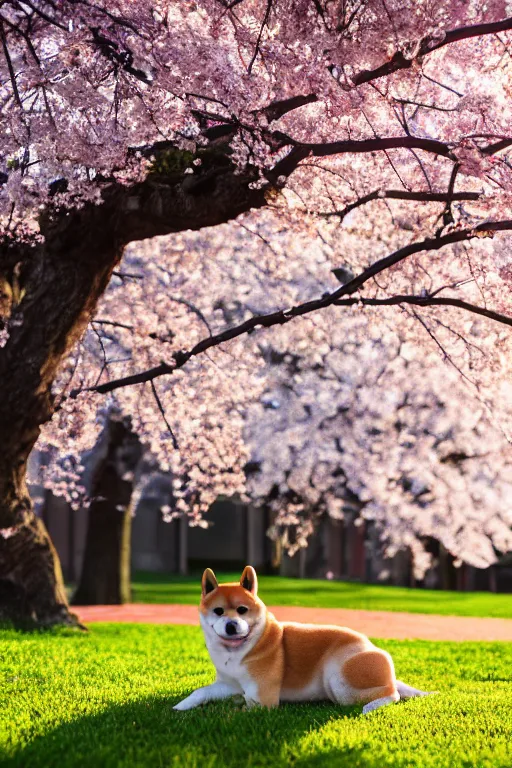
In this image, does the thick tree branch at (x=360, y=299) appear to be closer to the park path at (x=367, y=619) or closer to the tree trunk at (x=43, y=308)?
the tree trunk at (x=43, y=308)

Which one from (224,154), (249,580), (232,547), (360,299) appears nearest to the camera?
(249,580)

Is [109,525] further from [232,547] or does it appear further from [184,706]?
[232,547]

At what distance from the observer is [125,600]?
21.4 meters

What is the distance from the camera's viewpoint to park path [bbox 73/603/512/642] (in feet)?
53.3

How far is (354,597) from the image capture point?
24.6 metres

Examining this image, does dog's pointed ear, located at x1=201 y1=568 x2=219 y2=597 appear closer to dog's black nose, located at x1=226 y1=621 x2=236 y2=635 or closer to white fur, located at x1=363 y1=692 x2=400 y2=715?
dog's black nose, located at x1=226 y1=621 x2=236 y2=635

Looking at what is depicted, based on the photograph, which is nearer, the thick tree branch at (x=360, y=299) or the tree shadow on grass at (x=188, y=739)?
the tree shadow on grass at (x=188, y=739)

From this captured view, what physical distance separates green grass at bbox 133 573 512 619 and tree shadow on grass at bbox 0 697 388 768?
14.3m

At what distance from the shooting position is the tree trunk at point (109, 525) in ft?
68.3

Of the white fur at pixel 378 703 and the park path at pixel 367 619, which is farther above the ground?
the park path at pixel 367 619

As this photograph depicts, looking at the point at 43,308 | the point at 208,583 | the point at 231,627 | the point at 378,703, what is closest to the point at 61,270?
the point at 43,308

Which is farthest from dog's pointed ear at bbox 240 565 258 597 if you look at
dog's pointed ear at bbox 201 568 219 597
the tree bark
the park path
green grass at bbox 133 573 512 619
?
green grass at bbox 133 573 512 619

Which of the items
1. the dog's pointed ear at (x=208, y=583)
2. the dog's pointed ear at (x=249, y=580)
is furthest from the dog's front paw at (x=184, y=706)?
the dog's pointed ear at (x=249, y=580)

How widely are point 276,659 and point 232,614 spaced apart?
557mm
